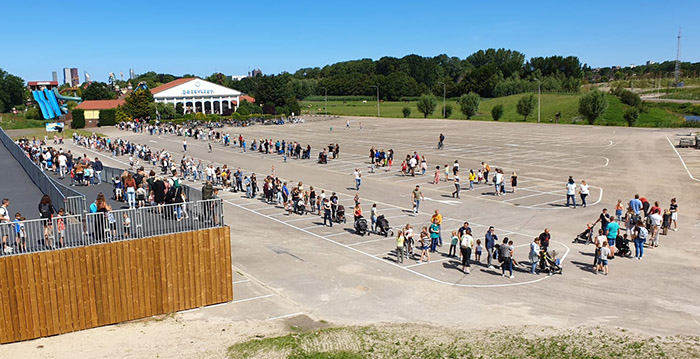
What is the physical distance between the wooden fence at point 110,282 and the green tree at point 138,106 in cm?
8593

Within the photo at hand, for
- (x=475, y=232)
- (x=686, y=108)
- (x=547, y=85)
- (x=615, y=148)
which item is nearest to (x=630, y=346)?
(x=475, y=232)

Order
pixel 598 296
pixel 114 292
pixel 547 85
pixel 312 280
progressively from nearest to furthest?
pixel 114 292
pixel 598 296
pixel 312 280
pixel 547 85

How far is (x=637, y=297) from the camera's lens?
14.8 metres

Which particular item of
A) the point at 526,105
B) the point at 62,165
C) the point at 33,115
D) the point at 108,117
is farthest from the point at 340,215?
the point at 33,115

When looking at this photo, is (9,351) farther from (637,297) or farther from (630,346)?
(637,297)

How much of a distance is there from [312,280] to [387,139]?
156 ft

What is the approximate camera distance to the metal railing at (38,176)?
1877 centimetres

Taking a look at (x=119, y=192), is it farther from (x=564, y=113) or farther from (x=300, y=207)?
(x=564, y=113)

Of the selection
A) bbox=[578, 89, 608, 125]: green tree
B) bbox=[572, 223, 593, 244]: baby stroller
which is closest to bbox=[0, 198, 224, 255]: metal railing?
bbox=[572, 223, 593, 244]: baby stroller

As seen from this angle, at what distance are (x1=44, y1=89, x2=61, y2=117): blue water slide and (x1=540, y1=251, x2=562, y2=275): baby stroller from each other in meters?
107

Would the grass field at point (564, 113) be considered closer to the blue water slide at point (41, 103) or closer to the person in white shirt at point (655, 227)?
the blue water slide at point (41, 103)

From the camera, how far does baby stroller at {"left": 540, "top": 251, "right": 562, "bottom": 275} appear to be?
55.9 ft

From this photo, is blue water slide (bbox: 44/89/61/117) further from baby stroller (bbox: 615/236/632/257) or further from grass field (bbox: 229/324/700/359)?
baby stroller (bbox: 615/236/632/257)

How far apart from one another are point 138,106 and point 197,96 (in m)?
23.1
